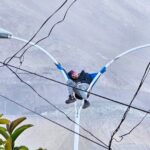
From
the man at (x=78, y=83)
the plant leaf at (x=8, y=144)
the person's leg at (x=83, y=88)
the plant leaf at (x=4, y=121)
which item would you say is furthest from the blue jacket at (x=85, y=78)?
the plant leaf at (x=8, y=144)

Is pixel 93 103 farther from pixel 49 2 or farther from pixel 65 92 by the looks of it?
pixel 49 2

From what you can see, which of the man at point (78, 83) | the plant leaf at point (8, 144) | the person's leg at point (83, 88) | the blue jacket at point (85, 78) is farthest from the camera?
the blue jacket at point (85, 78)

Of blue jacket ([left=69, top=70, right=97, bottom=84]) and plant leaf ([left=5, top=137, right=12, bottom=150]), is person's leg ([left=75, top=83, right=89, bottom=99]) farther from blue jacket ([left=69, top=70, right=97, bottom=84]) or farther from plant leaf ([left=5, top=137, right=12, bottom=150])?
plant leaf ([left=5, top=137, right=12, bottom=150])

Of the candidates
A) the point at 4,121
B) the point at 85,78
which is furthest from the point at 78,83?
the point at 4,121

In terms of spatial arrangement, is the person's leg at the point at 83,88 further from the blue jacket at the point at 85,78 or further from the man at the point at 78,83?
the blue jacket at the point at 85,78

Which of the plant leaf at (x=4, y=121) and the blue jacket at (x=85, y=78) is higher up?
the plant leaf at (x=4, y=121)

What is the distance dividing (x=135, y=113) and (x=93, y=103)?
4.68 m

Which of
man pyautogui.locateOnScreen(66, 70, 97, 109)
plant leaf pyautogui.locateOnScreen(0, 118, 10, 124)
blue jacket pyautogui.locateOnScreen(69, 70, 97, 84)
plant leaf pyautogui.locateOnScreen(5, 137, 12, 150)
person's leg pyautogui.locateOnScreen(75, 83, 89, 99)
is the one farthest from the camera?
blue jacket pyautogui.locateOnScreen(69, 70, 97, 84)

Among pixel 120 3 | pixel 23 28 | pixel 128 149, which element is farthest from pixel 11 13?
pixel 128 149

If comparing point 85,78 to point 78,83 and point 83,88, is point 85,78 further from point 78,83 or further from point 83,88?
point 83,88

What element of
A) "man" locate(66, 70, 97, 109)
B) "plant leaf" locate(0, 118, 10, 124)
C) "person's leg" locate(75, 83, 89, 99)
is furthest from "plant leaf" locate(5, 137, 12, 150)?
"man" locate(66, 70, 97, 109)

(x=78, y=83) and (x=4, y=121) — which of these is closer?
(x=4, y=121)

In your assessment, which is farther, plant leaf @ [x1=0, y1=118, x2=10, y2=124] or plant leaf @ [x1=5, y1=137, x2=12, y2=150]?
plant leaf @ [x1=0, y1=118, x2=10, y2=124]

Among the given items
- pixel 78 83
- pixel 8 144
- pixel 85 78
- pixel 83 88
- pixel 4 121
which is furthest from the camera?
pixel 85 78
